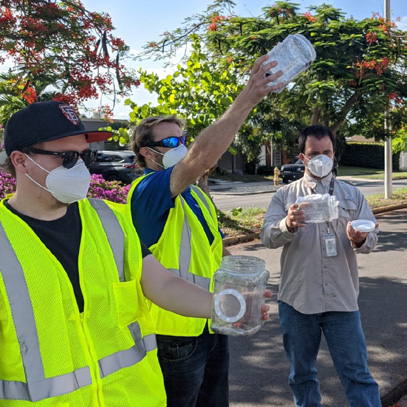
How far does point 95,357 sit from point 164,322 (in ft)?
2.56

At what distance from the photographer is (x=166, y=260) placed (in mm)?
2402

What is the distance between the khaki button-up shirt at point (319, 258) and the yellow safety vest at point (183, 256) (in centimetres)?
77

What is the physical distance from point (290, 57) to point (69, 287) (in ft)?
4.48

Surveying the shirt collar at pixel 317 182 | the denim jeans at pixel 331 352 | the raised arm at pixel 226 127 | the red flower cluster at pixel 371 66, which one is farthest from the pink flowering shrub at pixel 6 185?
the red flower cluster at pixel 371 66

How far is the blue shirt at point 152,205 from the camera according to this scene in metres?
2.36

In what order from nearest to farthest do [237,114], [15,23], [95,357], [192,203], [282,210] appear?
[95,357]
[237,114]
[192,203]
[282,210]
[15,23]

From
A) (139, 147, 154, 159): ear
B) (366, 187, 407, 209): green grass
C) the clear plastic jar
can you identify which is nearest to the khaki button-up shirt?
the clear plastic jar

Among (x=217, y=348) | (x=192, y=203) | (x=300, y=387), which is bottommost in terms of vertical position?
Answer: (x=300, y=387)

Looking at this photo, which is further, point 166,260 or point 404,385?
point 404,385

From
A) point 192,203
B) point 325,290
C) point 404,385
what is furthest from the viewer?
point 404,385

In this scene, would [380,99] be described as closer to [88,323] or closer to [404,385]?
[404,385]

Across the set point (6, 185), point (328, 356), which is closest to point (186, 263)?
point (328, 356)


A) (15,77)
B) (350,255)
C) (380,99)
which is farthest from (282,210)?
(380,99)

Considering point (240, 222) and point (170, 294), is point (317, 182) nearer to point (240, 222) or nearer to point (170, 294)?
point (170, 294)
